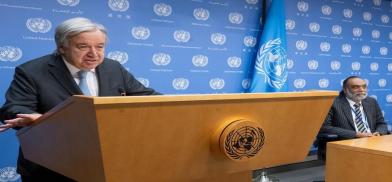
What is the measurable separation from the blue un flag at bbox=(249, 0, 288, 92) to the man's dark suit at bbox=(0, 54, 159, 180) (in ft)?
8.58

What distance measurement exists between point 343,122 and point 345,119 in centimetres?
4

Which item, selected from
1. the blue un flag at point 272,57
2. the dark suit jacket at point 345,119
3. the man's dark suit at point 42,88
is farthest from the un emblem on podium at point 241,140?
the blue un flag at point 272,57

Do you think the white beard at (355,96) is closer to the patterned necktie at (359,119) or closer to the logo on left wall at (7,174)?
the patterned necktie at (359,119)

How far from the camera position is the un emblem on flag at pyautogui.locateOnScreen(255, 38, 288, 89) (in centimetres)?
397

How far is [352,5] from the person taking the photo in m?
4.96

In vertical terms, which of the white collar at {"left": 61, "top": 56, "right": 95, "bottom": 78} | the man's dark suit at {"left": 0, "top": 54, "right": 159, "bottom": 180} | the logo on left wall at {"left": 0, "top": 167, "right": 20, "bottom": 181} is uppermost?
the white collar at {"left": 61, "top": 56, "right": 95, "bottom": 78}

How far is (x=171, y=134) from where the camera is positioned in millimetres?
896

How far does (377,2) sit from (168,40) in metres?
3.41

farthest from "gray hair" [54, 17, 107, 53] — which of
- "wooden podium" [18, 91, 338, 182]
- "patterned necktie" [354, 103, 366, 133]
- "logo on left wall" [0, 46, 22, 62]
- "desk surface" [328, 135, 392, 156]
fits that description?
"patterned necktie" [354, 103, 366, 133]

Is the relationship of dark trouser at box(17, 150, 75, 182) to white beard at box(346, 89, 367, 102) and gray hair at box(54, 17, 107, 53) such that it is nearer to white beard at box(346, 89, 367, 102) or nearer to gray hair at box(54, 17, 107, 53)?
gray hair at box(54, 17, 107, 53)

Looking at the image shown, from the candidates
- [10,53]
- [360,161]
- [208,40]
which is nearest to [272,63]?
[208,40]

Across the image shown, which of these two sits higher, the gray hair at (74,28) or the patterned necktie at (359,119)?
the gray hair at (74,28)

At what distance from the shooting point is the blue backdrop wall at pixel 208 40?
2713 millimetres

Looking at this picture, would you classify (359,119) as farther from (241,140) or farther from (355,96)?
(241,140)
